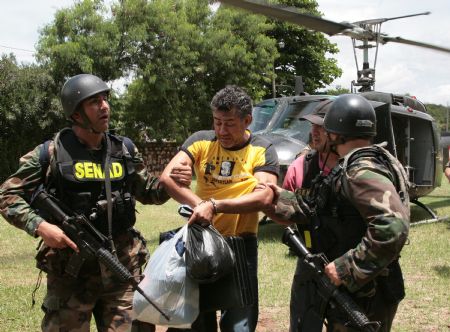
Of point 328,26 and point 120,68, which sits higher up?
point 328,26

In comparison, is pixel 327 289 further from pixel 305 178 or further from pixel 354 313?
pixel 305 178

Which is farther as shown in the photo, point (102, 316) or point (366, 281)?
point (102, 316)

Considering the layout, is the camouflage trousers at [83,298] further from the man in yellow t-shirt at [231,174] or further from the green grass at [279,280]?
the green grass at [279,280]

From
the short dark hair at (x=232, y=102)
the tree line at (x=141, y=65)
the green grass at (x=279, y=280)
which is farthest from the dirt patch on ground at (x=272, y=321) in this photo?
the tree line at (x=141, y=65)

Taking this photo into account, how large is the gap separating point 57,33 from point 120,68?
9.16 ft

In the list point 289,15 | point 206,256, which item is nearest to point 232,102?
point 206,256

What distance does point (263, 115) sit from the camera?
31.1ft

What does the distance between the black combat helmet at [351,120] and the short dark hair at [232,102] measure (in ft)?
1.79

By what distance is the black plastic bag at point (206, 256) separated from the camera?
280cm

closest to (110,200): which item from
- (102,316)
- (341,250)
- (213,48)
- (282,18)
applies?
(102,316)

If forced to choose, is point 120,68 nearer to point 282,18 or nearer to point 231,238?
point 282,18

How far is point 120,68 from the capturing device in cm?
2362

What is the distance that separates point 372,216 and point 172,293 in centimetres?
108

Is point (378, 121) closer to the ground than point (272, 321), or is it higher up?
higher up
